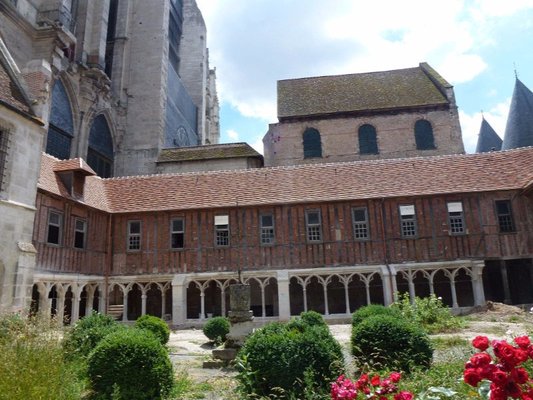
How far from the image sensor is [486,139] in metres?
40.2

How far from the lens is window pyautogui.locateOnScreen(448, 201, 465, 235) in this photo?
60.4 ft

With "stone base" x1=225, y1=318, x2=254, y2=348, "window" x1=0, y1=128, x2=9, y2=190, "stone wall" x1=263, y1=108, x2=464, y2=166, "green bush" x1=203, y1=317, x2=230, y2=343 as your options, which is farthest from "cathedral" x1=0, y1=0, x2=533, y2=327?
"stone wall" x1=263, y1=108, x2=464, y2=166

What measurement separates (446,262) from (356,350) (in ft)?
38.0

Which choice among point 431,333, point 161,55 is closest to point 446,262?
point 431,333

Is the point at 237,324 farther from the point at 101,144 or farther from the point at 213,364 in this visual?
the point at 101,144

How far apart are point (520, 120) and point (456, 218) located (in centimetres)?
1849

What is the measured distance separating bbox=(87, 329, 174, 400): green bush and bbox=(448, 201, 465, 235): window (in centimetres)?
1539

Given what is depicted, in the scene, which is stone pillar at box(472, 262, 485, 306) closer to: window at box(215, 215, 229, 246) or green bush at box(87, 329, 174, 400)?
window at box(215, 215, 229, 246)

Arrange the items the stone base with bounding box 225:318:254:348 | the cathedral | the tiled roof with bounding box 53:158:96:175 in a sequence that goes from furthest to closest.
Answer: the tiled roof with bounding box 53:158:96:175
the cathedral
the stone base with bounding box 225:318:254:348

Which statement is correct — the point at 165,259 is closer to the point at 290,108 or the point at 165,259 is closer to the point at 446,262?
the point at 446,262

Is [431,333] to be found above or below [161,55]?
below

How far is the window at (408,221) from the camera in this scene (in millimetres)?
18609

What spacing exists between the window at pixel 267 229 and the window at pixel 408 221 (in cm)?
593

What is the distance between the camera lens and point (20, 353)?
17.0ft
